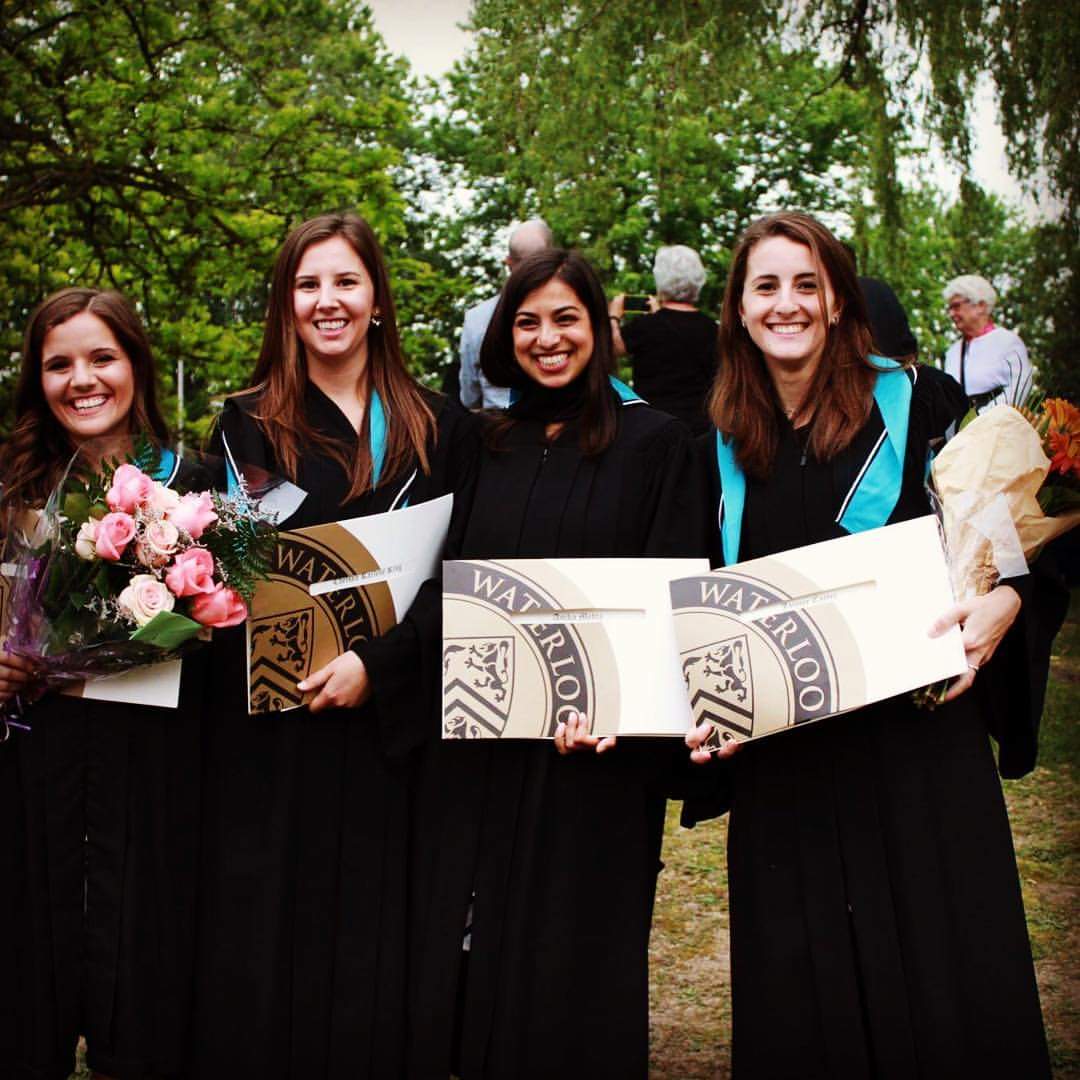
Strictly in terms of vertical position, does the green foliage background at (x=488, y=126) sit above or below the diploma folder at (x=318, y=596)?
above

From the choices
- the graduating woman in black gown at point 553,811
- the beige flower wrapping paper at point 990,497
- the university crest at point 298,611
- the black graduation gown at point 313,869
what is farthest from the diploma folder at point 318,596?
the beige flower wrapping paper at point 990,497

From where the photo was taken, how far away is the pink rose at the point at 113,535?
3.36 meters

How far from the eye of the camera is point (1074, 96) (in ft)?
23.7

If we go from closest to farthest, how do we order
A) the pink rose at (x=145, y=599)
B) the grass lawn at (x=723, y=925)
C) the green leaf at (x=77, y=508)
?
the pink rose at (x=145, y=599)
the green leaf at (x=77, y=508)
the grass lawn at (x=723, y=925)

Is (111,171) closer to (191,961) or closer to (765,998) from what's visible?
(191,961)

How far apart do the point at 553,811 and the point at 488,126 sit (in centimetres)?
776

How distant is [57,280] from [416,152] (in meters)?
25.6

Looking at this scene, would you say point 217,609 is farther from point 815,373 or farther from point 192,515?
point 815,373

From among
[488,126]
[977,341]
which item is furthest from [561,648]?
[488,126]

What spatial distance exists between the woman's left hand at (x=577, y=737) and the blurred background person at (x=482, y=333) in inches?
140

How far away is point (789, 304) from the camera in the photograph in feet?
11.7

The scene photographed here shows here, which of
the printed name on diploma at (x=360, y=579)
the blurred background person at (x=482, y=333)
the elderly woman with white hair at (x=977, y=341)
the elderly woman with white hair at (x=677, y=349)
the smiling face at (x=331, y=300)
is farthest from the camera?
the elderly woman with white hair at (x=977, y=341)

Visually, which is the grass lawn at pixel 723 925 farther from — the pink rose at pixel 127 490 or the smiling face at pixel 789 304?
the pink rose at pixel 127 490

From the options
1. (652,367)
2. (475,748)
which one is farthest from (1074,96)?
(475,748)
